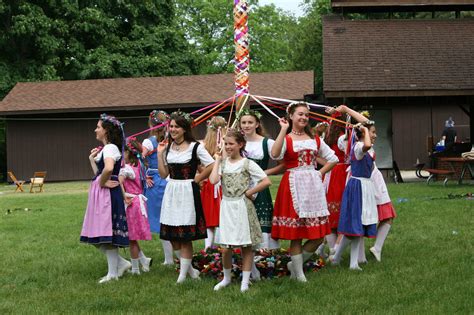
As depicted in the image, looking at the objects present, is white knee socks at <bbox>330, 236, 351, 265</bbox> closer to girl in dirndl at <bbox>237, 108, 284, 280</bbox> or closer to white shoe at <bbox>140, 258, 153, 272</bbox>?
girl in dirndl at <bbox>237, 108, 284, 280</bbox>

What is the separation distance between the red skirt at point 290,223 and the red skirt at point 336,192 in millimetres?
1060

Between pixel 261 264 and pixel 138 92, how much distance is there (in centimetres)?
2117

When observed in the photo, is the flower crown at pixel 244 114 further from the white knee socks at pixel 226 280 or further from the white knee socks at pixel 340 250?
the white knee socks at pixel 340 250

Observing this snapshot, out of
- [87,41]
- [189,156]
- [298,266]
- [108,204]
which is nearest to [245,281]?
[298,266]

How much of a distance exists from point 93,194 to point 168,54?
2637cm

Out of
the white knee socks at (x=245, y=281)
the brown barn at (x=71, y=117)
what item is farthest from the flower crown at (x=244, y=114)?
the brown barn at (x=71, y=117)

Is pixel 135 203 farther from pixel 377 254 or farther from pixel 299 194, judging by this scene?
pixel 377 254

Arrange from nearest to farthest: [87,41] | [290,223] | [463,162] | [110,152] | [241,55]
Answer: [290,223]
[241,55]
[110,152]
[463,162]
[87,41]

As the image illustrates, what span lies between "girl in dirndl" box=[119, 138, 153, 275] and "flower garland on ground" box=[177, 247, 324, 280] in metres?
0.57

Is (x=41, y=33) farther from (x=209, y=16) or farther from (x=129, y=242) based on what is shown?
(x=129, y=242)

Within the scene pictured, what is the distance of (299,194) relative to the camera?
6.41 meters

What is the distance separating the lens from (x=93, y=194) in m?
6.82

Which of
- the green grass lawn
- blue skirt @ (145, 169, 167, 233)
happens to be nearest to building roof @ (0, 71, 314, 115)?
the green grass lawn

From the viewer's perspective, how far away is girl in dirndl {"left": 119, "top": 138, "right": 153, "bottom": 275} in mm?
7180
